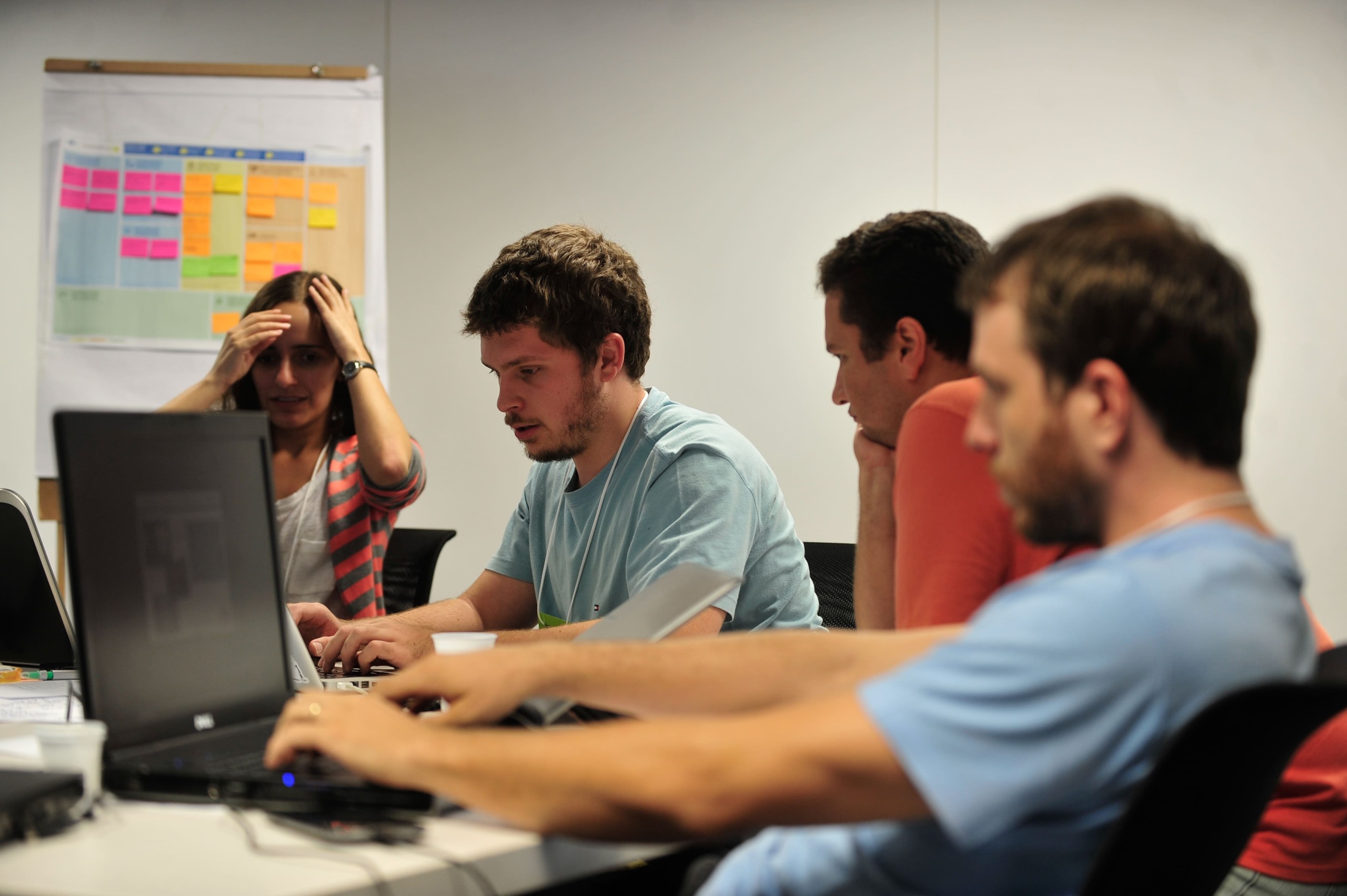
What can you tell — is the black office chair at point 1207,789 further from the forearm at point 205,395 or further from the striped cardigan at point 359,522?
the forearm at point 205,395

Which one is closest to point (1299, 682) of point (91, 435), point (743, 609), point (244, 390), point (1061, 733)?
point (1061, 733)

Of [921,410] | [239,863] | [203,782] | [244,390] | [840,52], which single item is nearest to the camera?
[239,863]

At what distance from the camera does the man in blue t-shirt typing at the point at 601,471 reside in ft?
6.13

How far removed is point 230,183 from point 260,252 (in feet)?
0.80

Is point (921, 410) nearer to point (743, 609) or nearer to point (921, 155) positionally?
point (743, 609)

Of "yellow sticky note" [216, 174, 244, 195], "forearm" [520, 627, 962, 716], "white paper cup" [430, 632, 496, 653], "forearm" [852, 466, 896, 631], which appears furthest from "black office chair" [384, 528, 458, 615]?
"forearm" [520, 627, 962, 716]

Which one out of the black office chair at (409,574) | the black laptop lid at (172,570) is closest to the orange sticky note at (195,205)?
the black office chair at (409,574)

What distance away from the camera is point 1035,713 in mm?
730

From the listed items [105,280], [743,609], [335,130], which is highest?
[335,130]

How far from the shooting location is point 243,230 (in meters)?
3.34

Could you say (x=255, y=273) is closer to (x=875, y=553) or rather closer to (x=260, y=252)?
(x=260, y=252)

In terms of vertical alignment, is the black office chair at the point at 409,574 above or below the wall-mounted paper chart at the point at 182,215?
below

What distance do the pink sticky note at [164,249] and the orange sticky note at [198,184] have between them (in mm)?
171

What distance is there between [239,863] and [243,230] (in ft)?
9.39
